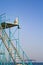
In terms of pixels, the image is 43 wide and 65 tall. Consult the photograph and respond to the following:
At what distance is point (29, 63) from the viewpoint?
28.6 meters

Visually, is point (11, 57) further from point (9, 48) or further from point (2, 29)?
point (2, 29)

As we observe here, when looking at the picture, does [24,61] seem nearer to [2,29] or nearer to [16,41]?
[16,41]

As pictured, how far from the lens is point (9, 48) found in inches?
1162

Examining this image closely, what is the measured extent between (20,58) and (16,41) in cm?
234

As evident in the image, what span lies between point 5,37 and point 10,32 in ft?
3.06

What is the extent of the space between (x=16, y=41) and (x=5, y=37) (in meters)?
1.64

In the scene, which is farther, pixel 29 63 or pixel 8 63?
pixel 8 63

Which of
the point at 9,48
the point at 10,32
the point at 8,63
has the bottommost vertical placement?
the point at 8,63

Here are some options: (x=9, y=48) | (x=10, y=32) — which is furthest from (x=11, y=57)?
(x=10, y=32)

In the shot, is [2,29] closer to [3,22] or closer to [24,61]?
[3,22]

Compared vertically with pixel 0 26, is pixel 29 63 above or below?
below

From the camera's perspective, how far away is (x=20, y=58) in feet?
95.3

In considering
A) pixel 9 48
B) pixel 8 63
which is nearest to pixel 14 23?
pixel 9 48

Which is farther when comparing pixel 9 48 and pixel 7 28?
pixel 7 28
